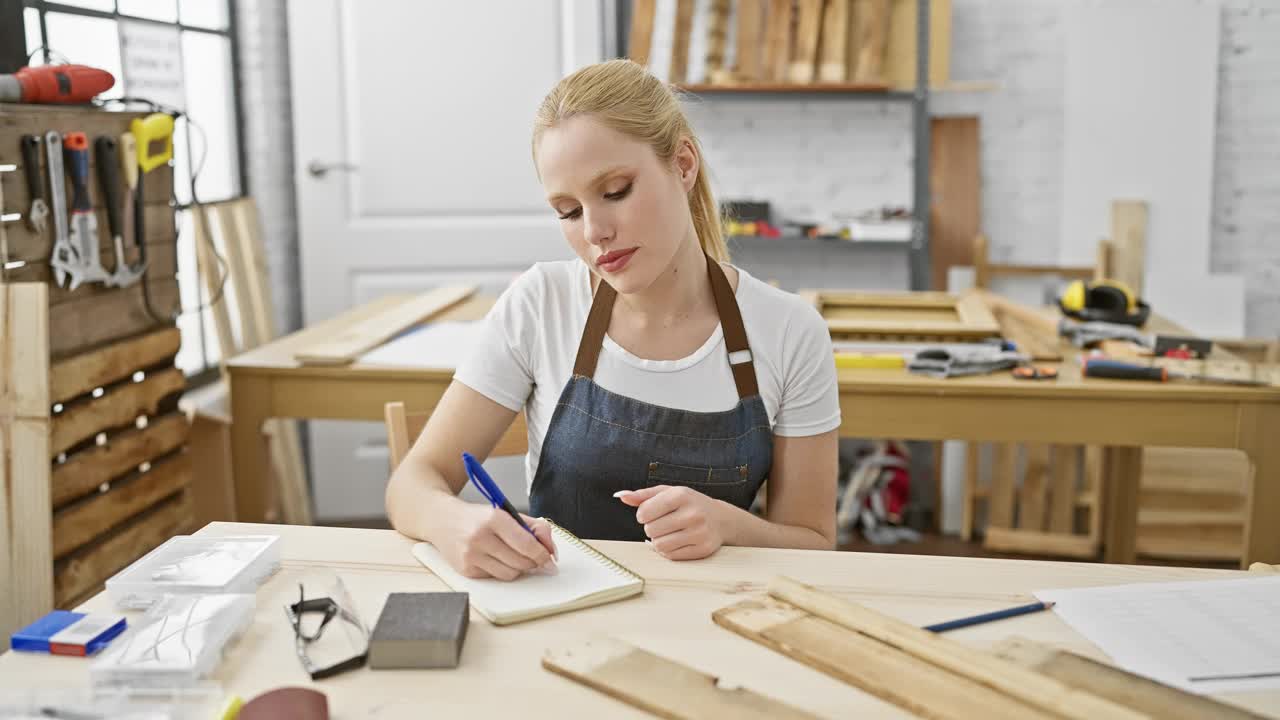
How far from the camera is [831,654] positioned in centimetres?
106

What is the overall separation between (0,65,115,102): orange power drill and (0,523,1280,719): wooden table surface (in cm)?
111

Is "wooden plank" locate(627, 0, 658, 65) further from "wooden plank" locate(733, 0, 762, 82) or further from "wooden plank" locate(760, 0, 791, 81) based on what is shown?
"wooden plank" locate(760, 0, 791, 81)

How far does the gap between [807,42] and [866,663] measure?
12.1ft

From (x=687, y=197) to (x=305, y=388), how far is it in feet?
4.10

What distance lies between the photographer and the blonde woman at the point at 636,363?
147cm

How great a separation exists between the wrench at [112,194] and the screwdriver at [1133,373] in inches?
78.9

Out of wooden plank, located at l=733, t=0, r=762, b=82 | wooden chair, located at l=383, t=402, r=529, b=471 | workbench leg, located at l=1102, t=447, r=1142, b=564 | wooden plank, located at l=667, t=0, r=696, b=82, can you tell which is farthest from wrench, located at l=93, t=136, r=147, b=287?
wooden plank, located at l=733, t=0, r=762, b=82

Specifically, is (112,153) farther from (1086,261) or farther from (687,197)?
(1086,261)

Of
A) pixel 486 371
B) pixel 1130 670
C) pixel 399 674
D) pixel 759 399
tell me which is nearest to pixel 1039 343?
pixel 759 399

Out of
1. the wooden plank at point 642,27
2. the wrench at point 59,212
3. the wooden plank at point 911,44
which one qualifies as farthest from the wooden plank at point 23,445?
the wooden plank at point 911,44

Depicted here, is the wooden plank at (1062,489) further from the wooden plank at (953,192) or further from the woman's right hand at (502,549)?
the woman's right hand at (502,549)

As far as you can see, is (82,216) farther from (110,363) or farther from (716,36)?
(716,36)

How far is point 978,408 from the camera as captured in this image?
2.39m

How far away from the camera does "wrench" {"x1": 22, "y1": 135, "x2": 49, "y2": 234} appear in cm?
206
